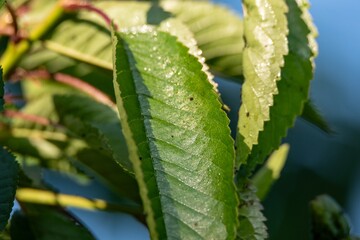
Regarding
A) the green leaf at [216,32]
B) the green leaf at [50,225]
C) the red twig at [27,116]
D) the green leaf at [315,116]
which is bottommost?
the green leaf at [50,225]

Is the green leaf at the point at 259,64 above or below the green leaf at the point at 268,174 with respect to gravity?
above

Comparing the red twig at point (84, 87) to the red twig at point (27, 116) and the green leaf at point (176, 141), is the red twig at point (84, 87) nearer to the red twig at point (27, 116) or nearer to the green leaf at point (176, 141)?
the red twig at point (27, 116)

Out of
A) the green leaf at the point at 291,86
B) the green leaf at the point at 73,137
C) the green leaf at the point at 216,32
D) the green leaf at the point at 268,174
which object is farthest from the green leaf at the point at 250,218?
the green leaf at the point at 216,32

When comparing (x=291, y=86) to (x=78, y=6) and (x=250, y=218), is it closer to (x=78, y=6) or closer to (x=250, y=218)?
(x=250, y=218)

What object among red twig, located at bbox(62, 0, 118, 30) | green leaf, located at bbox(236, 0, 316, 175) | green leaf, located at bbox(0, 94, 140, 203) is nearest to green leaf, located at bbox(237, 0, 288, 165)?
green leaf, located at bbox(236, 0, 316, 175)

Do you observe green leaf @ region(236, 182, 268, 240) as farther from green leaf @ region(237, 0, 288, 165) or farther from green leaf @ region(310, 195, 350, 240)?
green leaf @ region(310, 195, 350, 240)

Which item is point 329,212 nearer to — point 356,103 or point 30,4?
point 30,4

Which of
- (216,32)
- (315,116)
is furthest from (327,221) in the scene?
(216,32)
